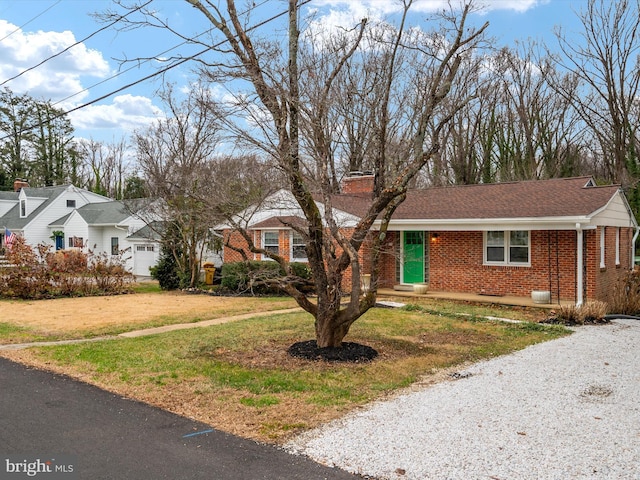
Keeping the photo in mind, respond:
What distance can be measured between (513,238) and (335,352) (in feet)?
30.4

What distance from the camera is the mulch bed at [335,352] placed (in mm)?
7969

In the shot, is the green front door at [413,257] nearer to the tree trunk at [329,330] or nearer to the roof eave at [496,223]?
the roof eave at [496,223]

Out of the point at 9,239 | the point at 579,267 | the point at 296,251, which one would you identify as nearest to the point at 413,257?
the point at 296,251

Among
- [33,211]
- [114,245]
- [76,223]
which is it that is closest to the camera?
[114,245]

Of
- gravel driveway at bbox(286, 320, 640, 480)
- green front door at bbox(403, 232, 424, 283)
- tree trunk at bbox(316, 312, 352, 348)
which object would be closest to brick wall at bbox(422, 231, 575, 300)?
green front door at bbox(403, 232, 424, 283)

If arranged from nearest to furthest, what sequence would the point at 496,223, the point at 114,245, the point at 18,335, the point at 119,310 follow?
the point at 18,335
the point at 119,310
the point at 496,223
the point at 114,245

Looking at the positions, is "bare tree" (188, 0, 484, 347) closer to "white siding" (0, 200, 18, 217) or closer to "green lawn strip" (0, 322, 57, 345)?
"green lawn strip" (0, 322, 57, 345)

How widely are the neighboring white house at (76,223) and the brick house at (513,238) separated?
1262 cm

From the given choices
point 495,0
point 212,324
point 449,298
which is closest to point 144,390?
point 212,324

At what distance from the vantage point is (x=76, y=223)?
31594 millimetres

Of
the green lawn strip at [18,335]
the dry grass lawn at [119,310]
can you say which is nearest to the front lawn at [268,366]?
the green lawn strip at [18,335]

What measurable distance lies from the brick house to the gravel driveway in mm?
6978

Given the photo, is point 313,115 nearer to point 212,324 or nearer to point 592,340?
point 212,324

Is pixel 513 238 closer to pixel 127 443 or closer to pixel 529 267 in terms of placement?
pixel 529 267
